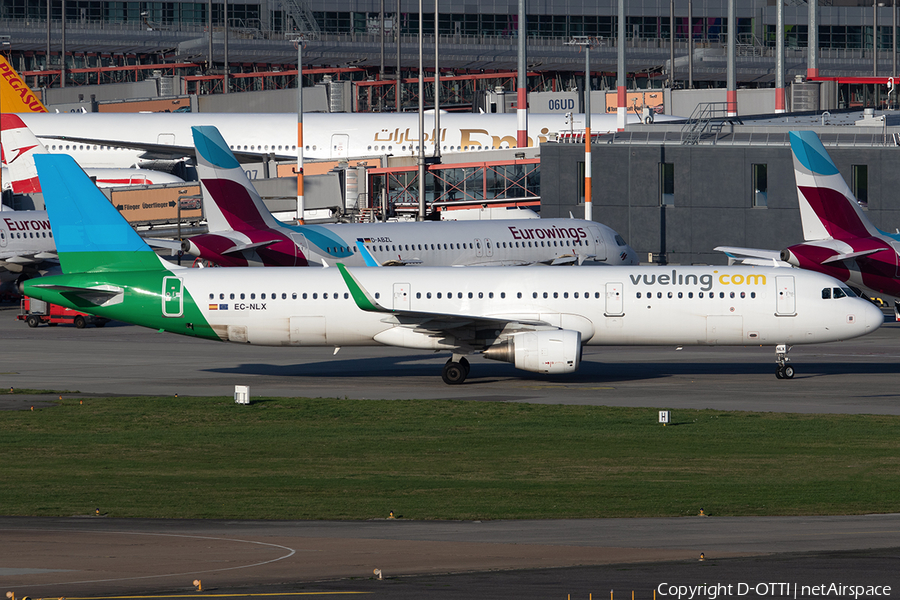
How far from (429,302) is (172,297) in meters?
8.38

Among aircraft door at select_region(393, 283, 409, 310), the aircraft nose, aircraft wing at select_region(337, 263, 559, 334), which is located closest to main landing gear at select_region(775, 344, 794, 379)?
the aircraft nose

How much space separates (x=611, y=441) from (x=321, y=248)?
90.9 ft

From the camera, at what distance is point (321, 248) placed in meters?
55.9

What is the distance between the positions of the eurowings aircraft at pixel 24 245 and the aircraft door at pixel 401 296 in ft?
98.8

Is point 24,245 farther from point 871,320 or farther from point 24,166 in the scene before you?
point 871,320

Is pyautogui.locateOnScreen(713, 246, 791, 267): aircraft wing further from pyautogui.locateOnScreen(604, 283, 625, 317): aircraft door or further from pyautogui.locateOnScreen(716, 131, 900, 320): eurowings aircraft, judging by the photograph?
pyautogui.locateOnScreen(604, 283, 625, 317): aircraft door

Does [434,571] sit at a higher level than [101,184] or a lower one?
lower

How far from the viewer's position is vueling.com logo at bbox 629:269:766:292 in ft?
135

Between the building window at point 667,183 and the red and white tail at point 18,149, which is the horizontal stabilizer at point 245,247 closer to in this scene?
the building window at point 667,183

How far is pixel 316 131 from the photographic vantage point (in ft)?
299

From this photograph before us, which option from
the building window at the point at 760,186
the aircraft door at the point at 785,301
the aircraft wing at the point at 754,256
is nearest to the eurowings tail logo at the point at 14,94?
the building window at the point at 760,186

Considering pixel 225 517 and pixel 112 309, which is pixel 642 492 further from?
pixel 112 309

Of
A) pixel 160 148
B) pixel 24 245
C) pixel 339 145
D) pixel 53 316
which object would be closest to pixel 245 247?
pixel 53 316

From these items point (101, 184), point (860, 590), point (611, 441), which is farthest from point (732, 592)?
point (101, 184)
